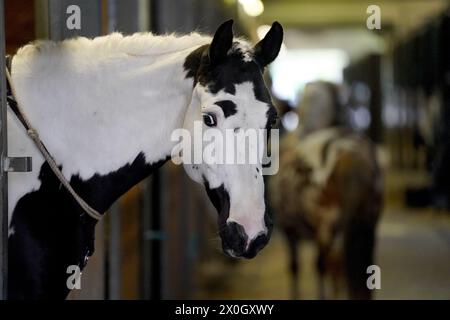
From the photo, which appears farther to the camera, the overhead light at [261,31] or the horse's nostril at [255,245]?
the overhead light at [261,31]

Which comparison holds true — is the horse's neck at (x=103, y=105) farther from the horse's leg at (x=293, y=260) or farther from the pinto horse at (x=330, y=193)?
the horse's leg at (x=293, y=260)

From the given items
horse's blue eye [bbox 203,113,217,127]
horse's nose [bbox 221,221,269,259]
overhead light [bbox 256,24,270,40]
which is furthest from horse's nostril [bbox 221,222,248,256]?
overhead light [bbox 256,24,270,40]

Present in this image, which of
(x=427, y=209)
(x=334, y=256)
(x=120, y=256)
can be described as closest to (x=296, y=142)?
(x=334, y=256)

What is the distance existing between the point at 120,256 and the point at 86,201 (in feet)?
5.78

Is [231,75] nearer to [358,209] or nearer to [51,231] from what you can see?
[51,231]

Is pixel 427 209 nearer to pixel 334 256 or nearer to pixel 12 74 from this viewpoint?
pixel 334 256

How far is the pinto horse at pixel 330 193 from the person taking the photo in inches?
Answer: 223

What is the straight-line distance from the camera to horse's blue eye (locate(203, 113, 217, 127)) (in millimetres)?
2488

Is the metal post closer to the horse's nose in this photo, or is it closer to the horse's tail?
the horse's nose

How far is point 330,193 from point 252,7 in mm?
1517

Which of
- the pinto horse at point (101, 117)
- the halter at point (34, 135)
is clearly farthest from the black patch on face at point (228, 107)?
the halter at point (34, 135)

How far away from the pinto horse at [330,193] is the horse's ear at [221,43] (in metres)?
2.30

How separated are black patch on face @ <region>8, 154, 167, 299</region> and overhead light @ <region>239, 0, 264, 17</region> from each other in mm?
2465
